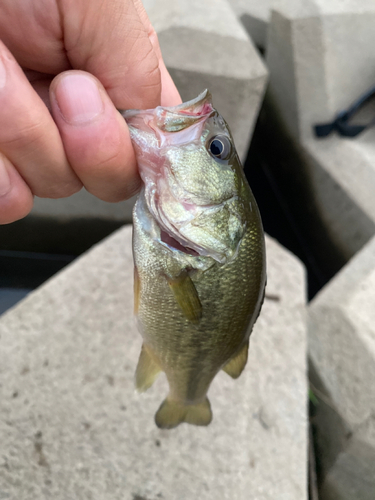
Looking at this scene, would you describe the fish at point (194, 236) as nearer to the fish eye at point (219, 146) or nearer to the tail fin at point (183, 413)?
the fish eye at point (219, 146)

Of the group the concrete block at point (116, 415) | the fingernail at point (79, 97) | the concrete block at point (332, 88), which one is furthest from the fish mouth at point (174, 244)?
the concrete block at point (332, 88)

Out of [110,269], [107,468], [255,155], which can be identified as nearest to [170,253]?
[107,468]

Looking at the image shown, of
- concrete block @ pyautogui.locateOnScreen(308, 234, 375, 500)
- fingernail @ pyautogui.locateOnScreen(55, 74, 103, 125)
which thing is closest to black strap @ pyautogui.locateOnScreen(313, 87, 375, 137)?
concrete block @ pyautogui.locateOnScreen(308, 234, 375, 500)

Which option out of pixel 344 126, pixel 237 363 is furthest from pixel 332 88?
pixel 237 363

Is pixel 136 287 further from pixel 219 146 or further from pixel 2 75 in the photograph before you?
pixel 2 75

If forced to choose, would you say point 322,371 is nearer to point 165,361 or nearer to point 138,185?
point 165,361

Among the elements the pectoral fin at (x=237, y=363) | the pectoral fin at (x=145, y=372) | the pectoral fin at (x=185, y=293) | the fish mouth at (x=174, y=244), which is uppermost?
the fish mouth at (x=174, y=244)

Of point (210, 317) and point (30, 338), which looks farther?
point (30, 338)
